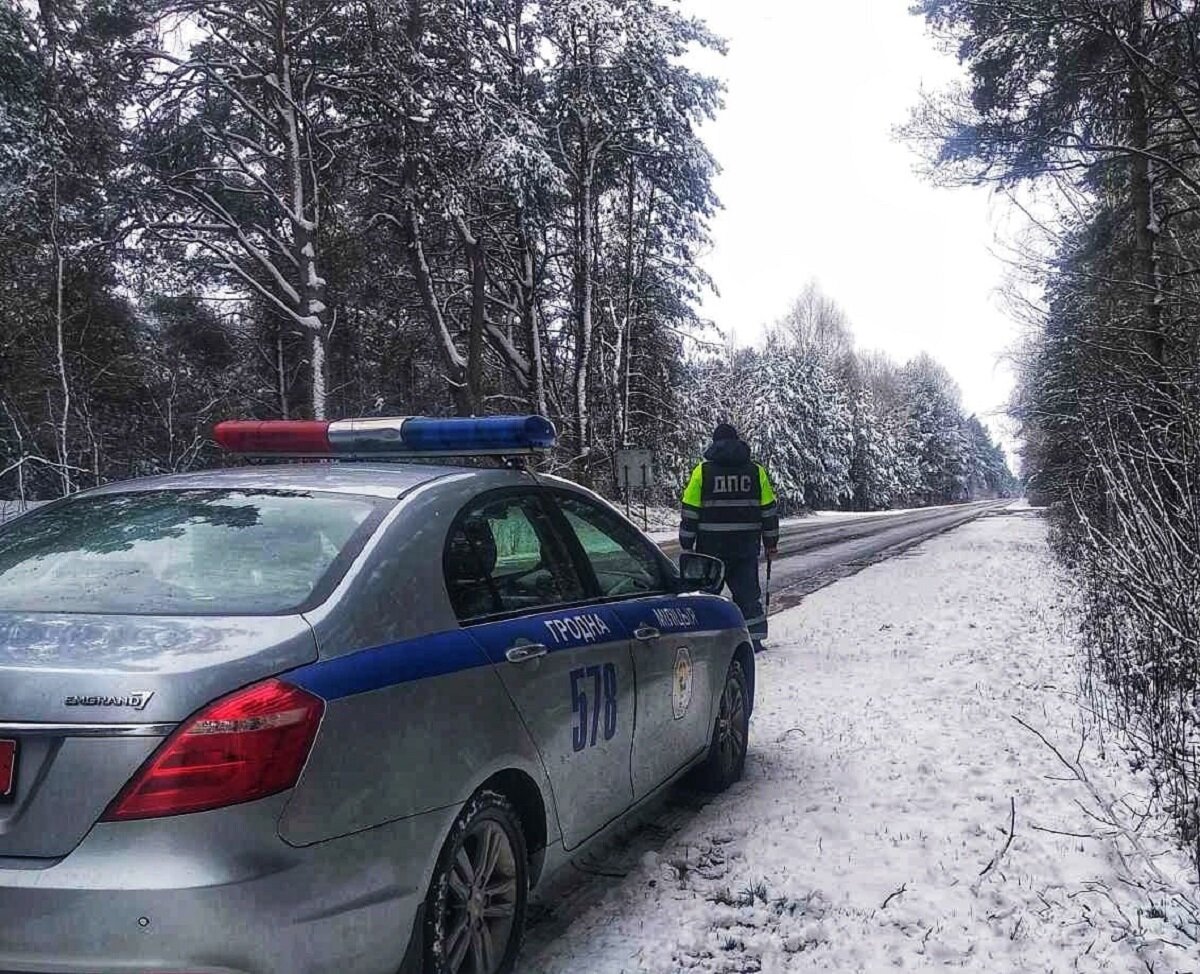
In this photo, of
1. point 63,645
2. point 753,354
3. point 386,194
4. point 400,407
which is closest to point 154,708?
point 63,645

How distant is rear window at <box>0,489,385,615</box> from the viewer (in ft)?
7.31

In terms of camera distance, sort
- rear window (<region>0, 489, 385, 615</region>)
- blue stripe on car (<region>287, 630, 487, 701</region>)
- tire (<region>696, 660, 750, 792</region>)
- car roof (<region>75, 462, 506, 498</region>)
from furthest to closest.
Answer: tire (<region>696, 660, 750, 792</region>) → car roof (<region>75, 462, 506, 498</region>) → rear window (<region>0, 489, 385, 615</region>) → blue stripe on car (<region>287, 630, 487, 701</region>)

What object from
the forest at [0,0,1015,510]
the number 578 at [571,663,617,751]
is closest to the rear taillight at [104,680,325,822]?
the number 578 at [571,663,617,751]

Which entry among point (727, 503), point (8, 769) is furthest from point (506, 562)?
point (727, 503)

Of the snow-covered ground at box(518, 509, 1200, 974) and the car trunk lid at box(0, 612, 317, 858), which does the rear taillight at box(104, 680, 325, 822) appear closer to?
the car trunk lid at box(0, 612, 317, 858)

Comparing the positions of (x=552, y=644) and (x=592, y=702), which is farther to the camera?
(x=592, y=702)

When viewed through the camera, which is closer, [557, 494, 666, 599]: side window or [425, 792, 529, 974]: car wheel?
[425, 792, 529, 974]: car wheel

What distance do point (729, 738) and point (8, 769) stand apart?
347 centimetres

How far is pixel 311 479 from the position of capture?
289 cm

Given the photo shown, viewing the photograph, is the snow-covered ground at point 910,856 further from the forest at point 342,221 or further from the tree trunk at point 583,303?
the tree trunk at point 583,303

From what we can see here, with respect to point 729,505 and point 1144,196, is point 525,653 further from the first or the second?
point 1144,196

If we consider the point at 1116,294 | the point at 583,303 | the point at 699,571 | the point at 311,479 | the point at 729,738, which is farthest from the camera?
the point at 583,303

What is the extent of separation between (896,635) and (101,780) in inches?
327

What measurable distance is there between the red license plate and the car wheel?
0.95 metres
